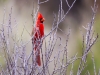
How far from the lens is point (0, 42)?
243 centimetres

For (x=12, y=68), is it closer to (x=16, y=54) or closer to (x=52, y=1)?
(x=16, y=54)

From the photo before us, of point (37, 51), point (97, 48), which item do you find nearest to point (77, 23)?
point (97, 48)

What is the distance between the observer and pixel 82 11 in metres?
6.29

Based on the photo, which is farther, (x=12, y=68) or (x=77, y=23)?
(x=77, y=23)

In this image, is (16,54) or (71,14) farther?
(71,14)

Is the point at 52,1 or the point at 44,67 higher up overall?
the point at 52,1

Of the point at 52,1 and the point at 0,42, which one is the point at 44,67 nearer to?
the point at 0,42

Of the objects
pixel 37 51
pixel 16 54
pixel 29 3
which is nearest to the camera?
pixel 16 54

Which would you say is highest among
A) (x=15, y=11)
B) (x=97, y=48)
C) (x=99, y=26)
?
(x=15, y=11)

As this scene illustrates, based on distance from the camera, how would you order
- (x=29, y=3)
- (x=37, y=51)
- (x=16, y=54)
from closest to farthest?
1. (x=16, y=54)
2. (x=37, y=51)
3. (x=29, y=3)

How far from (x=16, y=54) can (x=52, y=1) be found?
402 centimetres

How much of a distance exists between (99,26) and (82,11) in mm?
558

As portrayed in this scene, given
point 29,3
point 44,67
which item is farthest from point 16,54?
point 29,3

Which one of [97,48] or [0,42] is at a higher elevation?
[0,42]
